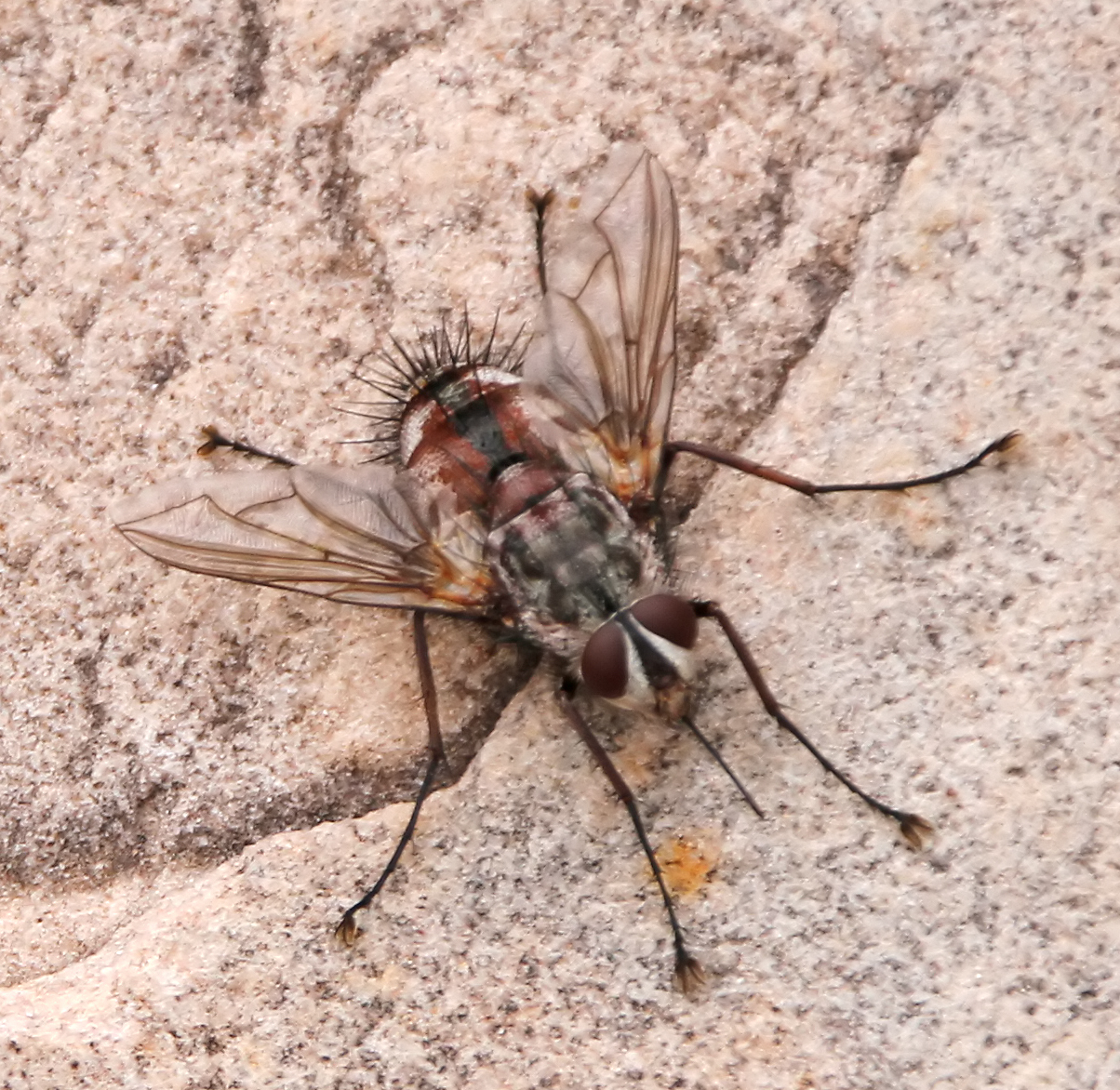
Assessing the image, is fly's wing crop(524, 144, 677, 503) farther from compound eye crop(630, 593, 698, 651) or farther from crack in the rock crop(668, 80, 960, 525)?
compound eye crop(630, 593, 698, 651)

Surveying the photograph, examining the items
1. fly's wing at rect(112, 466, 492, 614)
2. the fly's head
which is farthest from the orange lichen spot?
fly's wing at rect(112, 466, 492, 614)


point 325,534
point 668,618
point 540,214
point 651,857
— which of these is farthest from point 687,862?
point 540,214

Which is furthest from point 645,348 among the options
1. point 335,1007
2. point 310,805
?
point 335,1007

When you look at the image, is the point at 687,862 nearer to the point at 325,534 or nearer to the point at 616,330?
the point at 325,534

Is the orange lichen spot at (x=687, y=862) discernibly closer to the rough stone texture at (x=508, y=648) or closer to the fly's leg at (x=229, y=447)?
the rough stone texture at (x=508, y=648)

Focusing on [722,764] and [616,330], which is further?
[616,330]

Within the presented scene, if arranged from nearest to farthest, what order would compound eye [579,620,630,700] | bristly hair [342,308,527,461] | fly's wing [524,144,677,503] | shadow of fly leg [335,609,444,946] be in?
compound eye [579,620,630,700], shadow of fly leg [335,609,444,946], fly's wing [524,144,677,503], bristly hair [342,308,527,461]
